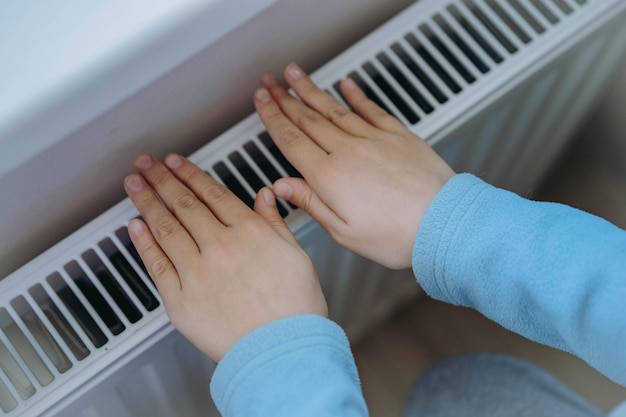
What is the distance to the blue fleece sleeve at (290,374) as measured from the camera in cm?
37

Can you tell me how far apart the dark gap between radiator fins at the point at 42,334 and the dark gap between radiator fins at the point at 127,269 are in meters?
0.06

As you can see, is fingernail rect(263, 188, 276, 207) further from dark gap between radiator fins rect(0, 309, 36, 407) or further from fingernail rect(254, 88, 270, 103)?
dark gap between radiator fins rect(0, 309, 36, 407)

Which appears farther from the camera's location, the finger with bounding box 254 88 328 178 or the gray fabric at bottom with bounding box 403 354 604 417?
the gray fabric at bottom with bounding box 403 354 604 417

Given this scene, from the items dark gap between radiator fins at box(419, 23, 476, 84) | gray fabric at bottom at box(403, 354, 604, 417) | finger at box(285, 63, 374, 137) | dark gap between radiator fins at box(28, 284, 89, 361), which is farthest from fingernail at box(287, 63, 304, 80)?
gray fabric at bottom at box(403, 354, 604, 417)

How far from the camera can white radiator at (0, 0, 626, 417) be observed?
435 mm

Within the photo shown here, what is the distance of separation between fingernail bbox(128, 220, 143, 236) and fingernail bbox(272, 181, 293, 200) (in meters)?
0.09

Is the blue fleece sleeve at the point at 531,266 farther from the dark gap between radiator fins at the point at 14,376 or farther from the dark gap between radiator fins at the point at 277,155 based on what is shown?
the dark gap between radiator fins at the point at 14,376

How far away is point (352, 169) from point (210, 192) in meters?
0.09

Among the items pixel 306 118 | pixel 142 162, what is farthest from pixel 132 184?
pixel 306 118

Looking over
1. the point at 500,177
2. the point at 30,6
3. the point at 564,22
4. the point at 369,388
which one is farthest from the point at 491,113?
the point at 369,388

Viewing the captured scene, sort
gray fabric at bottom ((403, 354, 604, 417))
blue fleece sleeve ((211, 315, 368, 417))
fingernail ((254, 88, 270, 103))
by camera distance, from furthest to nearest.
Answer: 1. gray fabric at bottom ((403, 354, 604, 417))
2. fingernail ((254, 88, 270, 103))
3. blue fleece sleeve ((211, 315, 368, 417))

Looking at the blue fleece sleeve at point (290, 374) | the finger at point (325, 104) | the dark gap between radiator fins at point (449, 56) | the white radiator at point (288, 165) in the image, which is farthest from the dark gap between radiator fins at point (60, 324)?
the dark gap between radiator fins at point (449, 56)

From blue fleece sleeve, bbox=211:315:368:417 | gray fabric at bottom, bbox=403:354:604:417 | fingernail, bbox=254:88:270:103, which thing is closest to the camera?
blue fleece sleeve, bbox=211:315:368:417

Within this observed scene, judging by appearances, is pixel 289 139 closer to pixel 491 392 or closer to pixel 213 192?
pixel 213 192
